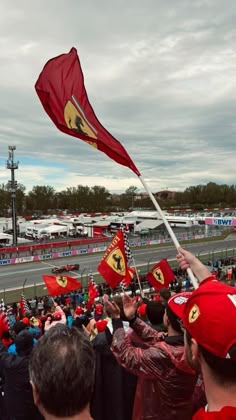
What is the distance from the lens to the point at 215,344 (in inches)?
59.2

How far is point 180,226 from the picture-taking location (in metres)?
58.4

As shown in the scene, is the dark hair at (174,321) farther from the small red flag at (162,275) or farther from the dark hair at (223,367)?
the small red flag at (162,275)

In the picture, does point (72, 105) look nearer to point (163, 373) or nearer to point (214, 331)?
point (163, 373)

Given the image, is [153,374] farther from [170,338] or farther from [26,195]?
[26,195]

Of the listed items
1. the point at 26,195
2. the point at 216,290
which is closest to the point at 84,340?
the point at 216,290

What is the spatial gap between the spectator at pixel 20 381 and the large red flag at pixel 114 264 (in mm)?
6930

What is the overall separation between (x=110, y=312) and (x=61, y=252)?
36134mm

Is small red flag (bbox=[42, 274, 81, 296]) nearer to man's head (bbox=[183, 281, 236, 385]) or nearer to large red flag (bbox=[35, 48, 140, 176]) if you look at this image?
large red flag (bbox=[35, 48, 140, 176])

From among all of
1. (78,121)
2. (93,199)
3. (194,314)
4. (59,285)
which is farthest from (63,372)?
(93,199)

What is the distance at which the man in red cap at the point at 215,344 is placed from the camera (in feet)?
4.77

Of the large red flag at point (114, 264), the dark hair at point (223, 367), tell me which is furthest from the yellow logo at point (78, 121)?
the large red flag at point (114, 264)

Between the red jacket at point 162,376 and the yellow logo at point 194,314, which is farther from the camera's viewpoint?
the red jacket at point 162,376

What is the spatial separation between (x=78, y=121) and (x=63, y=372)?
→ 147 inches

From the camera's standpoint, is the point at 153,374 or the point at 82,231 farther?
the point at 82,231
